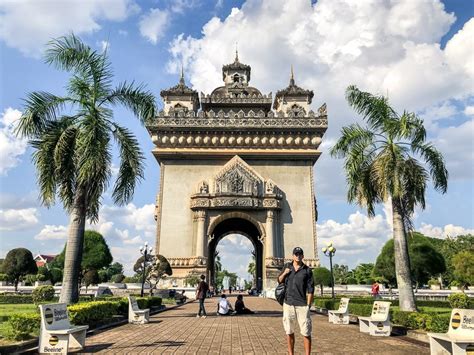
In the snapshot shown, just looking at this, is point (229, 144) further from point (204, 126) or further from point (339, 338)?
point (339, 338)

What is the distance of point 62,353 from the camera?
787cm

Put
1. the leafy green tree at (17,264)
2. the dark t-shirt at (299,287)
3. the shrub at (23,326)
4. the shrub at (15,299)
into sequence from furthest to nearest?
the leafy green tree at (17,264) → the shrub at (15,299) → the shrub at (23,326) → the dark t-shirt at (299,287)

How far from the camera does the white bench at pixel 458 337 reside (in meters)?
6.94

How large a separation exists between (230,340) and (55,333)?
13.8 ft

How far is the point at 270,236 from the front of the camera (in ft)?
114

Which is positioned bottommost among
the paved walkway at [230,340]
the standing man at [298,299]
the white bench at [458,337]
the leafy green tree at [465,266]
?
the paved walkway at [230,340]

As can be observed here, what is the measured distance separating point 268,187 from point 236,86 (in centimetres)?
1643

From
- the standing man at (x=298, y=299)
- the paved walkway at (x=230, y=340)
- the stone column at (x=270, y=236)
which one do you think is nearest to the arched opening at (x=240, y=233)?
the stone column at (x=270, y=236)

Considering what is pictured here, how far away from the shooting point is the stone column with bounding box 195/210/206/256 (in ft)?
112

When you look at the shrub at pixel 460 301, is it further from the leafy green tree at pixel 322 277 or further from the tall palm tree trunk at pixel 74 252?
the tall palm tree trunk at pixel 74 252

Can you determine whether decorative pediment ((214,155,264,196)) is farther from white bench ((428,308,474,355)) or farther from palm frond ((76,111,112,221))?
white bench ((428,308,474,355))

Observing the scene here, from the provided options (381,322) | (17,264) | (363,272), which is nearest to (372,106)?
(381,322)

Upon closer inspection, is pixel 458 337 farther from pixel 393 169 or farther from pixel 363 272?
pixel 363 272

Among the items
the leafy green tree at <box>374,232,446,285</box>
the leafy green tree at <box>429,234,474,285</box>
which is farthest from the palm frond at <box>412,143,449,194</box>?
the leafy green tree at <box>429,234,474,285</box>
